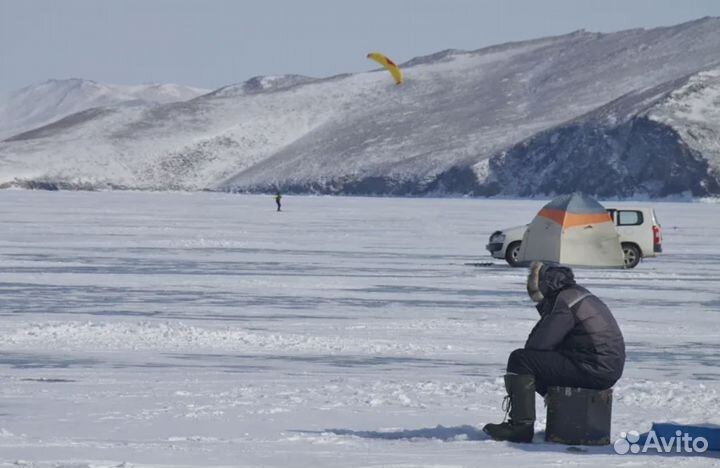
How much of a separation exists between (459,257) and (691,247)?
1109 cm

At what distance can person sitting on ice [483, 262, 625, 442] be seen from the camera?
11000 mm

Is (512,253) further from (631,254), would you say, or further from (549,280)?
(549,280)

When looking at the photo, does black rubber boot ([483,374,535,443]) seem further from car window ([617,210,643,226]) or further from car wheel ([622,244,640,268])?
car window ([617,210,643,226])

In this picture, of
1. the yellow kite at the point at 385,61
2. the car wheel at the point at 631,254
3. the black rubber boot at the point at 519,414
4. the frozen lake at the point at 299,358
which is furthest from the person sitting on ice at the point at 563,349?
the yellow kite at the point at 385,61

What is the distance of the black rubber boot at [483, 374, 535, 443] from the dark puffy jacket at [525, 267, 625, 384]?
1.10 feet

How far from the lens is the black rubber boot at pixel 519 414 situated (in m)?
11.0

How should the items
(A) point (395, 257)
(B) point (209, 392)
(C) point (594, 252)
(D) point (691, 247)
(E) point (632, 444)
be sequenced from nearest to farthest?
(E) point (632, 444), (B) point (209, 392), (C) point (594, 252), (A) point (395, 257), (D) point (691, 247)

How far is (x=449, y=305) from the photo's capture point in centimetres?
2453

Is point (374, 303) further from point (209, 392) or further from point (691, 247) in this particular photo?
point (691, 247)

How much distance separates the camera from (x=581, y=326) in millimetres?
11031

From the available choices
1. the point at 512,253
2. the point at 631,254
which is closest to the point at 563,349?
the point at 512,253

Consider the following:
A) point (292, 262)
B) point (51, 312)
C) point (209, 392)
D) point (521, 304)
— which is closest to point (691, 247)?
point (292, 262)

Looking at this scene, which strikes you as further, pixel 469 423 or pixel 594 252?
pixel 594 252

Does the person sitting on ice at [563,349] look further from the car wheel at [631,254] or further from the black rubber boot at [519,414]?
the car wheel at [631,254]
